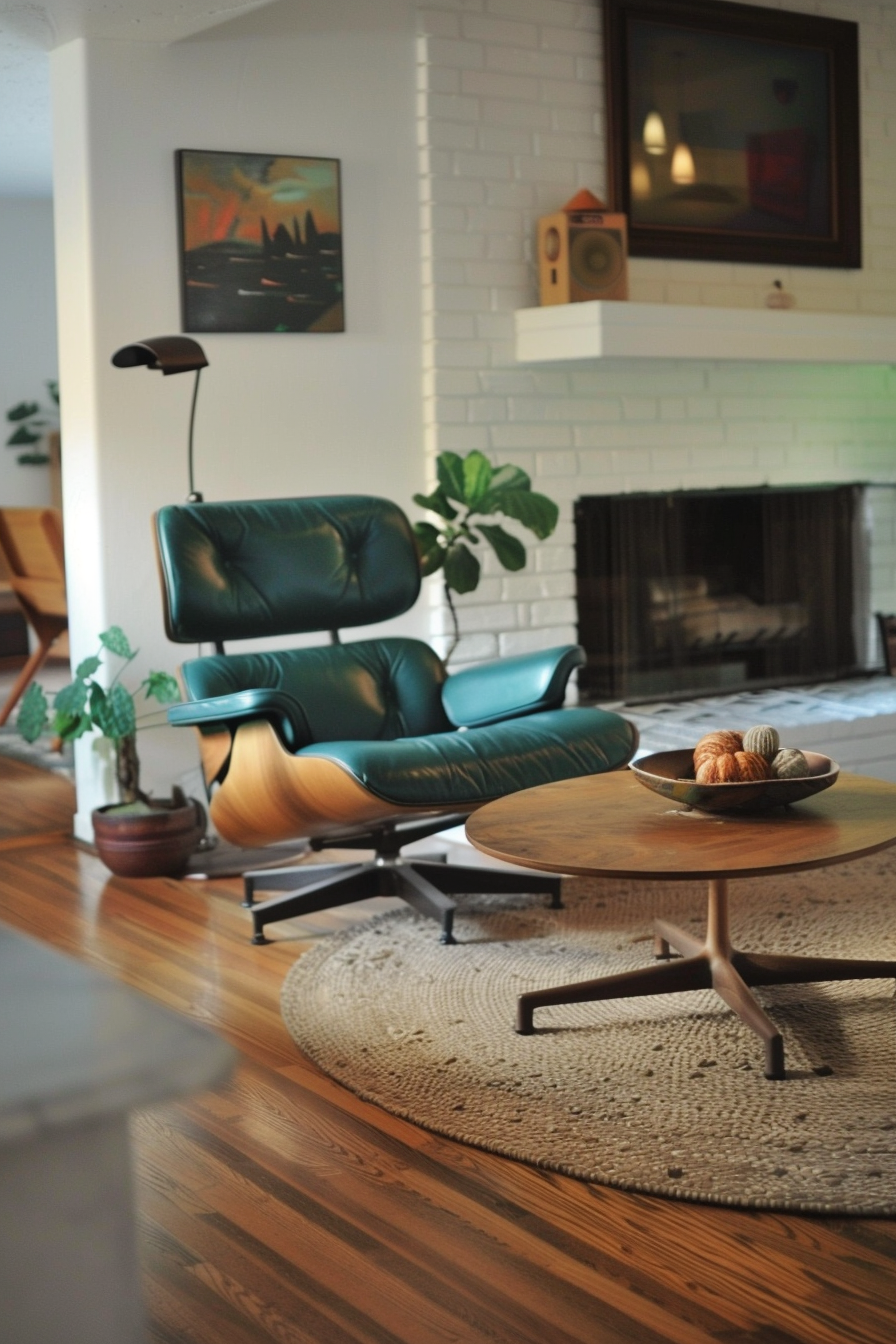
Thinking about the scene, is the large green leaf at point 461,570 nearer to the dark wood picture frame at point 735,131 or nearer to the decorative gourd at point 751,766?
the dark wood picture frame at point 735,131

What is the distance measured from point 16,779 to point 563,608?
2079 mm

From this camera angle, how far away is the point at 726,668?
5262 mm

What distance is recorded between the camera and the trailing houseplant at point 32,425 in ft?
28.6

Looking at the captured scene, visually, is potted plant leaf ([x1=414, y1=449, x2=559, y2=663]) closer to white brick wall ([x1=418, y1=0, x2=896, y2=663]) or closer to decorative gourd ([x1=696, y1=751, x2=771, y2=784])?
white brick wall ([x1=418, y1=0, x2=896, y2=663])

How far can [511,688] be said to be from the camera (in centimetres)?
356

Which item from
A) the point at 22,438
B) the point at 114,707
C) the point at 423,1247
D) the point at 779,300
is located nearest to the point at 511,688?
the point at 114,707

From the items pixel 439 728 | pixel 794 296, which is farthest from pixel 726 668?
pixel 439 728

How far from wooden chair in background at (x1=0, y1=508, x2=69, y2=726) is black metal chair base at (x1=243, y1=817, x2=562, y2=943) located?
9.14ft

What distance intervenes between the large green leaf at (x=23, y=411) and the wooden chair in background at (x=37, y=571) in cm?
259

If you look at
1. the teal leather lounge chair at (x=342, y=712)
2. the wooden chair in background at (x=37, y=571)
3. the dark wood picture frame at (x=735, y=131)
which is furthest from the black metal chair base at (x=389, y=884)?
the wooden chair in background at (x=37, y=571)

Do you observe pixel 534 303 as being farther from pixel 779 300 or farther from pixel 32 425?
pixel 32 425

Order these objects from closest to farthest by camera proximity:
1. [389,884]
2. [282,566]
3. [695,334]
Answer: [389,884] < [282,566] < [695,334]

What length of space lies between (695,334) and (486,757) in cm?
207

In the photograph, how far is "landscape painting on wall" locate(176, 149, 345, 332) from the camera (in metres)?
4.18
